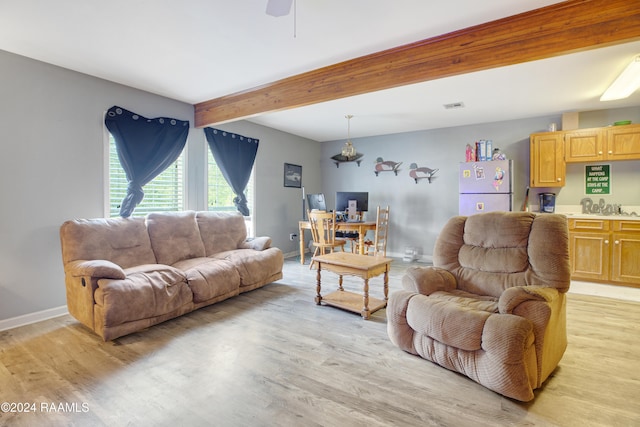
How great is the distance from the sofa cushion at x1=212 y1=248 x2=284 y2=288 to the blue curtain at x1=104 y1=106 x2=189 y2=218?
1247 mm

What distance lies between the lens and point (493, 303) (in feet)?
7.14

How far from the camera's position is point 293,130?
5.98 m

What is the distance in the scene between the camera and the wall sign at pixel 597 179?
14.8ft

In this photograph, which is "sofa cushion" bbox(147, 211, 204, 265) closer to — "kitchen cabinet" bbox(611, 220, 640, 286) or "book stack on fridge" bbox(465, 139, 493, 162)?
"book stack on fridge" bbox(465, 139, 493, 162)

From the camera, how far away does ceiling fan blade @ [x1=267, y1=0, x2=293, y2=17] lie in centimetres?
167

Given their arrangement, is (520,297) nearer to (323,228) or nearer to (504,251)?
(504,251)

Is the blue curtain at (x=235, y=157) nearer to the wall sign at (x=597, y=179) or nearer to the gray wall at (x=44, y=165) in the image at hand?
the gray wall at (x=44, y=165)

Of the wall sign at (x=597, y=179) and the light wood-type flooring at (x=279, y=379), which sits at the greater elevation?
the wall sign at (x=597, y=179)

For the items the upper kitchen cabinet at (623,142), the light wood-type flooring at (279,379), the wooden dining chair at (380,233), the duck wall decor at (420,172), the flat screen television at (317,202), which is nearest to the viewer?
the light wood-type flooring at (279,379)

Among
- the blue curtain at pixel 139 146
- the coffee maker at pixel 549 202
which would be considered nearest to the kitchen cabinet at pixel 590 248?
the coffee maker at pixel 549 202

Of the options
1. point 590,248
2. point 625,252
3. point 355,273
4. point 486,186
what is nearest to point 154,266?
point 355,273

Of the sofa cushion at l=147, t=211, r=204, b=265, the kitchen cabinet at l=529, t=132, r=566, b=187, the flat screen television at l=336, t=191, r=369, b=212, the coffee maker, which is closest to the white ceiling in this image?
the kitchen cabinet at l=529, t=132, r=566, b=187

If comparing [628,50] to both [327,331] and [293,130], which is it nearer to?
[327,331]

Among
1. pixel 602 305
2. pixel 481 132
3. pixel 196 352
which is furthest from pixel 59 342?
pixel 481 132
